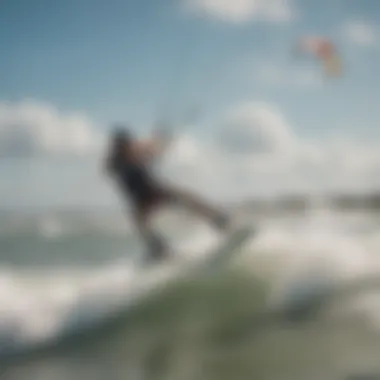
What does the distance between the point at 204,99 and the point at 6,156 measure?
0.50 metres

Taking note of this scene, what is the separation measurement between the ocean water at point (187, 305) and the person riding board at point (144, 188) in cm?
4

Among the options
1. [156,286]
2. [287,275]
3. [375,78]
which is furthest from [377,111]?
[156,286]

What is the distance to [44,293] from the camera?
1798 mm

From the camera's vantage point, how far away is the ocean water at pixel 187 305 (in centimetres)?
175

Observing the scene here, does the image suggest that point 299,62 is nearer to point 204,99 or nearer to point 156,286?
point 204,99

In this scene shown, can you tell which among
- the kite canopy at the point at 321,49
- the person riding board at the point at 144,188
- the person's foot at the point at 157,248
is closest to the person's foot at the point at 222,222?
the person riding board at the point at 144,188

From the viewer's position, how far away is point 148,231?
1.81m

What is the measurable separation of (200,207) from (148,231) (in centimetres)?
14

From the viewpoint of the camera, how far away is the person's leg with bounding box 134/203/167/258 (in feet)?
5.94

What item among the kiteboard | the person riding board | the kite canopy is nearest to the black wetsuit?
the person riding board

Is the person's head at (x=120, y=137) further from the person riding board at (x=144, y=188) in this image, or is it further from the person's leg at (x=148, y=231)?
the person's leg at (x=148, y=231)

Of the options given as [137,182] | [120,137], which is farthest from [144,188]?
[120,137]

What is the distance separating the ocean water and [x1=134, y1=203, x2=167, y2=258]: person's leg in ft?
0.09

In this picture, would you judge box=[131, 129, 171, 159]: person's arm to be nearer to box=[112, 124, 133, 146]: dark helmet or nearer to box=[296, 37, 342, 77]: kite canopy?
box=[112, 124, 133, 146]: dark helmet
